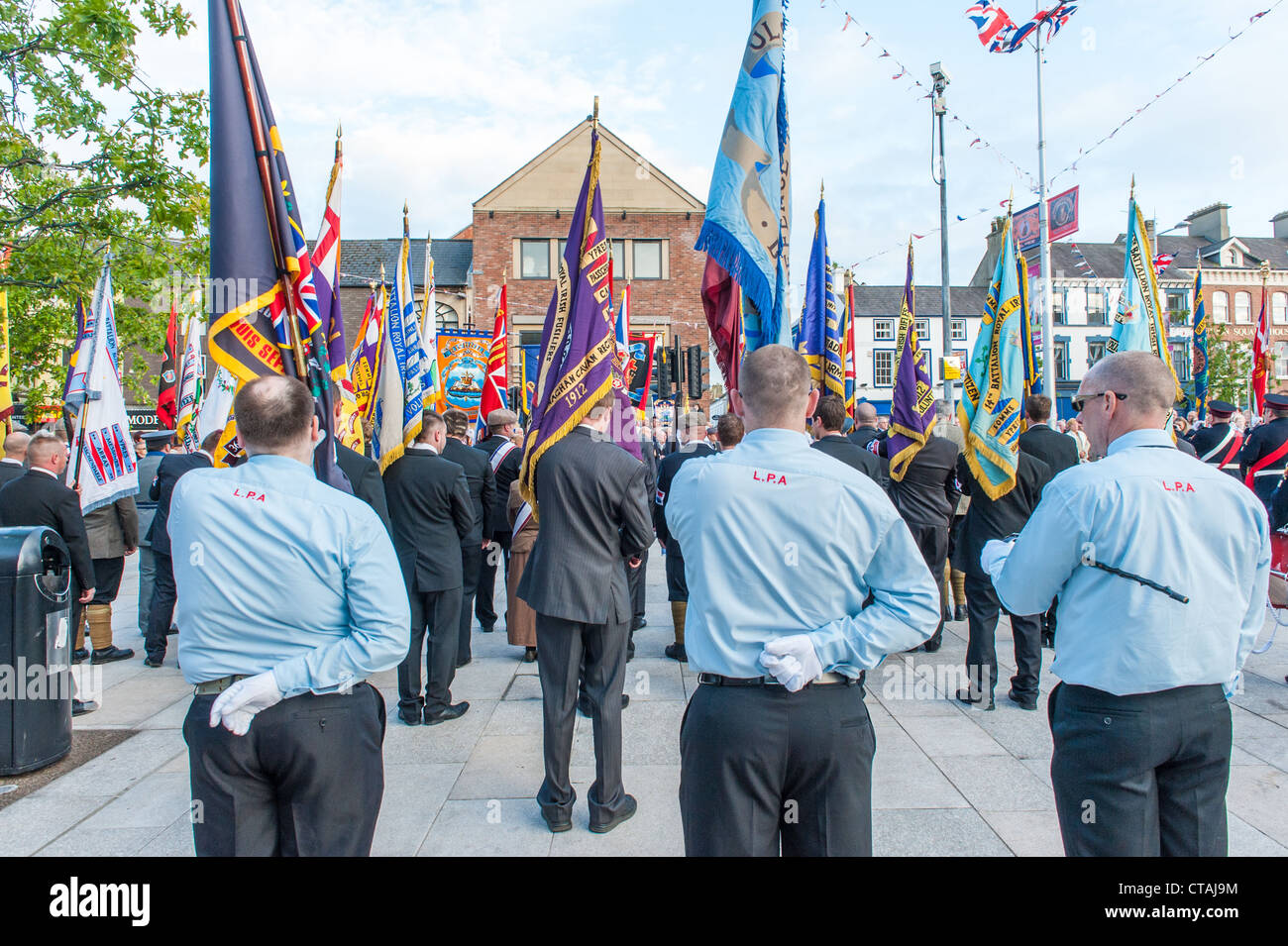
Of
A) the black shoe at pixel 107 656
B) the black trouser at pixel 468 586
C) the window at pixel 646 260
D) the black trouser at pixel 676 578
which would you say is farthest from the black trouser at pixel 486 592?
the window at pixel 646 260

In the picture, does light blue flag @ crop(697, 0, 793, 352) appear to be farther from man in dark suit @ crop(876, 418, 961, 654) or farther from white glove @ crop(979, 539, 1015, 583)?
man in dark suit @ crop(876, 418, 961, 654)

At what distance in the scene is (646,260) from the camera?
113 feet

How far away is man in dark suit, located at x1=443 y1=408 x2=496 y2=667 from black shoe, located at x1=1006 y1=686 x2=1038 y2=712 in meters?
4.41

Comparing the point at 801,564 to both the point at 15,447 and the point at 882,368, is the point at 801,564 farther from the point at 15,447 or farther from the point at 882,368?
the point at 882,368

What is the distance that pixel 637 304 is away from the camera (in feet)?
112

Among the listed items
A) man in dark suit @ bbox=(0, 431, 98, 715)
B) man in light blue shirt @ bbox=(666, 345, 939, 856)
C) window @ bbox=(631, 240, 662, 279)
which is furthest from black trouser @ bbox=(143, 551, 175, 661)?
window @ bbox=(631, 240, 662, 279)

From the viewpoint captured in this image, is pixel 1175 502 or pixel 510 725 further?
pixel 510 725

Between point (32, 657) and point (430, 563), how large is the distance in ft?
7.89

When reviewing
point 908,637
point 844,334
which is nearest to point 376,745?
point 908,637

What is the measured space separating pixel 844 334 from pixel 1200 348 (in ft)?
28.1

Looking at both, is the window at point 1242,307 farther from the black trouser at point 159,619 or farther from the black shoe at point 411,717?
the black trouser at point 159,619

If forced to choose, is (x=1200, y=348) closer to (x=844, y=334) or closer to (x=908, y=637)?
(x=844, y=334)

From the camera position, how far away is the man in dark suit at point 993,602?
571 cm

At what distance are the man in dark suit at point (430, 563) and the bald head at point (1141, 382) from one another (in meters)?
4.16
